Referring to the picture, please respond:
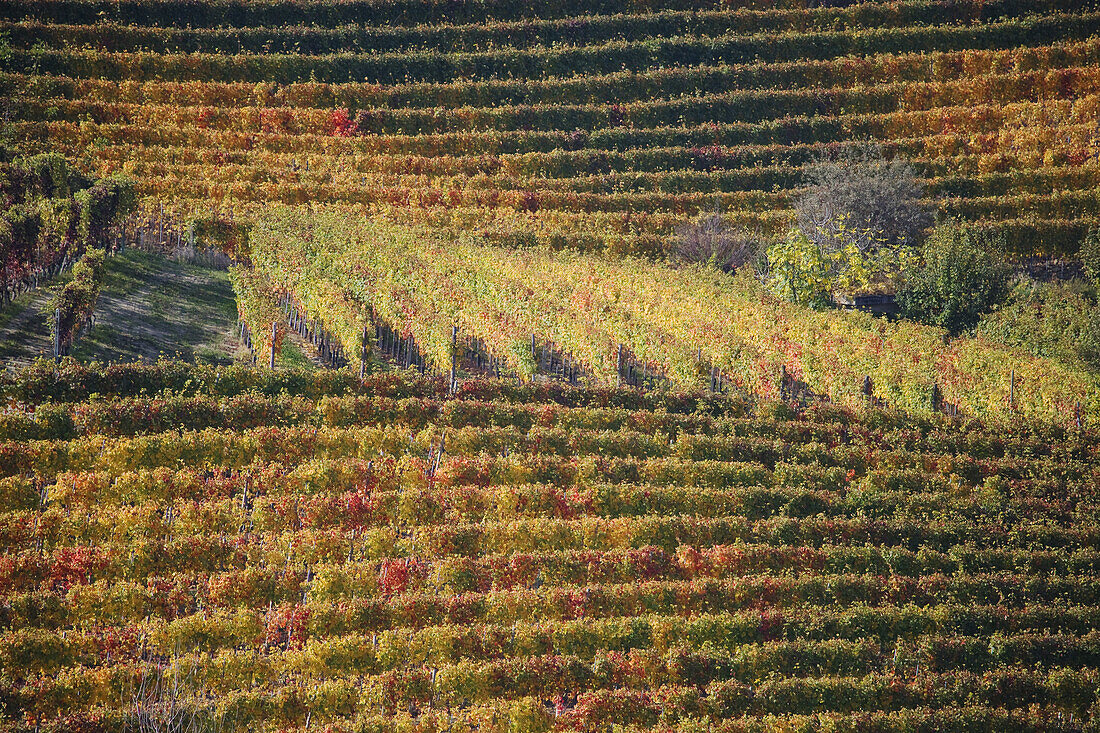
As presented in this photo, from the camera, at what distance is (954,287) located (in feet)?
178

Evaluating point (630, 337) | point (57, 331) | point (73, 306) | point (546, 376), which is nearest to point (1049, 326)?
point (630, 337)

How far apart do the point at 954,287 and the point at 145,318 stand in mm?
36259

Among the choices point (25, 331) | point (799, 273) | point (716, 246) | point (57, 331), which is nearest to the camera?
point (57, 331)

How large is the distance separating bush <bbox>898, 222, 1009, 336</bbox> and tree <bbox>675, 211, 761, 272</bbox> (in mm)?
8861

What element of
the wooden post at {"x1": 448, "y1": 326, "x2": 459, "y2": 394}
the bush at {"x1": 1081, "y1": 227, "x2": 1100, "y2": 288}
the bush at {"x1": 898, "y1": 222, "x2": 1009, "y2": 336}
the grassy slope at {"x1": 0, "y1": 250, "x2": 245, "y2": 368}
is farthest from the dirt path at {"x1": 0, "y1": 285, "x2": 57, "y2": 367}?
the bush at {"x1": 1081, "y1": 227, "x2": 1100, "y2": 288}

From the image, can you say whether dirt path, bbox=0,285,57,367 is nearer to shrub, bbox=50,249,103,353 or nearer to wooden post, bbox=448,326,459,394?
shrub, bbox=50,249,103,353

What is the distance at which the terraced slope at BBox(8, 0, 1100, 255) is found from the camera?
63250 mm

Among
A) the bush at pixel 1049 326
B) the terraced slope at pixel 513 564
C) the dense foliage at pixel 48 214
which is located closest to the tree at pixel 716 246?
the bush at pixel 1049 326

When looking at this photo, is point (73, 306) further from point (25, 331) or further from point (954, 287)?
point (954, 287)

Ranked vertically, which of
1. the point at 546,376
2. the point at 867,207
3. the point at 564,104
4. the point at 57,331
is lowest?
the point at 546,376

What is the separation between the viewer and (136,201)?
5303cm

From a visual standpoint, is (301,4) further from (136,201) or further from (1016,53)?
(1016,53)

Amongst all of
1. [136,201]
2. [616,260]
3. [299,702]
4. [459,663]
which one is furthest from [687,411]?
[136,201]

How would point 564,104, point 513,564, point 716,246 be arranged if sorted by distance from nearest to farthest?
point 513,564
point 716,246
point 564,104
